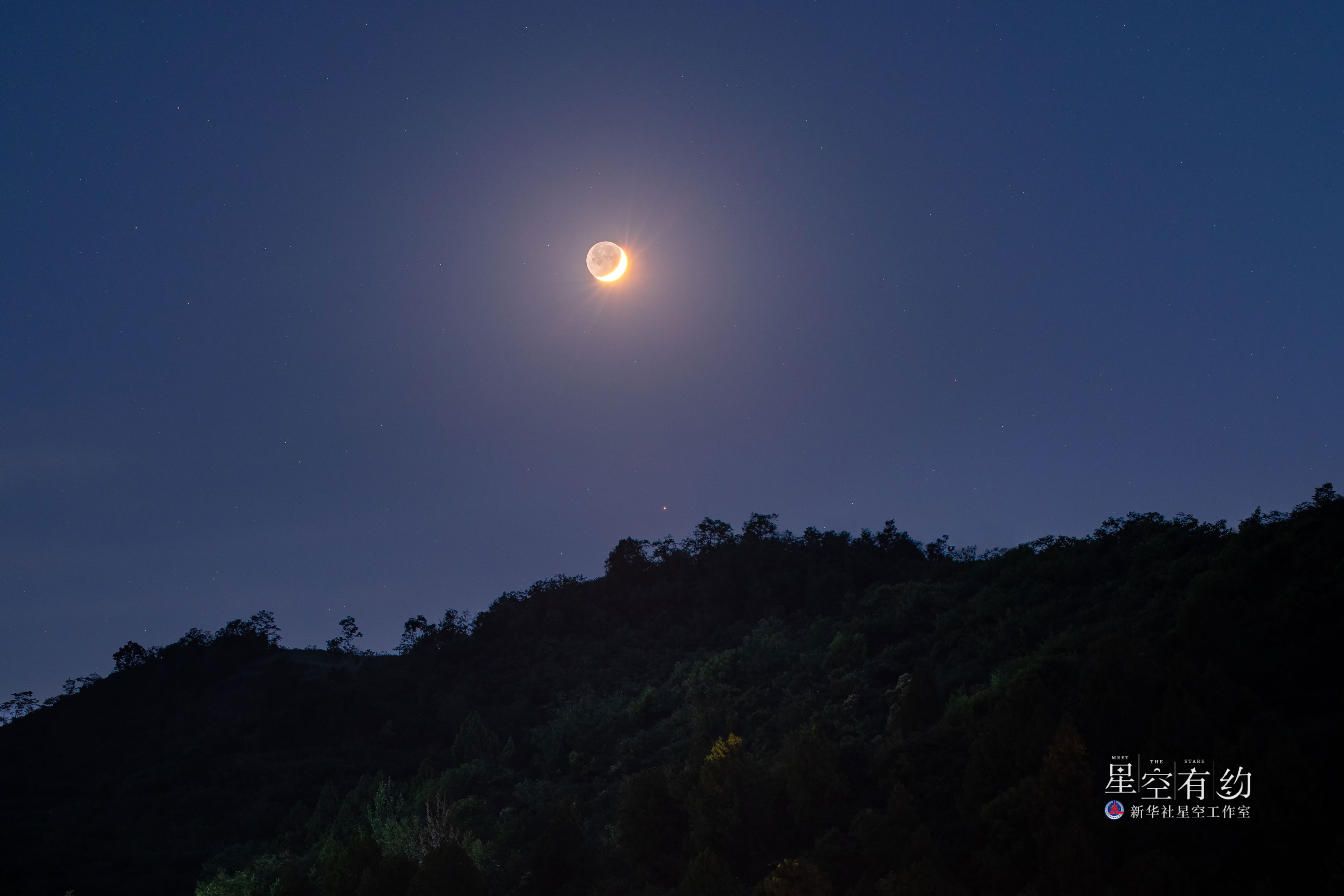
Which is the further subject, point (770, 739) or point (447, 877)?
point (770, 739)

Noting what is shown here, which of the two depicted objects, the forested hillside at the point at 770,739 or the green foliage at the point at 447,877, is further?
the green foliage at the point at 447,877

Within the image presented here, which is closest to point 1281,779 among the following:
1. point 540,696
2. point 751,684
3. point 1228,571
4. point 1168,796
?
point 1168,796

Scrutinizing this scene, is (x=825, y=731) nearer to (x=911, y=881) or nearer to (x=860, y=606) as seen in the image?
(x=911, y=881)

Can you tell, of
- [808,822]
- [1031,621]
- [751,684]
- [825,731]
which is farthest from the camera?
[751,684]

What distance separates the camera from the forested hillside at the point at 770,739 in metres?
15.7

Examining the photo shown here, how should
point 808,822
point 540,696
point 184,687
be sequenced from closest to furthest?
point 808,822 → point 540,696 → point 184,687

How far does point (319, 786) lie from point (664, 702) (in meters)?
A: 20.1

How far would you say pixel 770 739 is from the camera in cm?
3048

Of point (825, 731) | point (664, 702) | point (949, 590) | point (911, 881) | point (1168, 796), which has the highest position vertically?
point (949, 590)

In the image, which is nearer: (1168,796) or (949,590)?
(1168,796)

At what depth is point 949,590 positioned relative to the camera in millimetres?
40781

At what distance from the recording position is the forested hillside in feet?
51.6

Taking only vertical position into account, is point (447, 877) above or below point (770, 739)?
below

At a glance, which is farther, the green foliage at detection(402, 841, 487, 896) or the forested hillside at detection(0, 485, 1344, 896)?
the green foliage at detection(402, 841, 487, 896)
